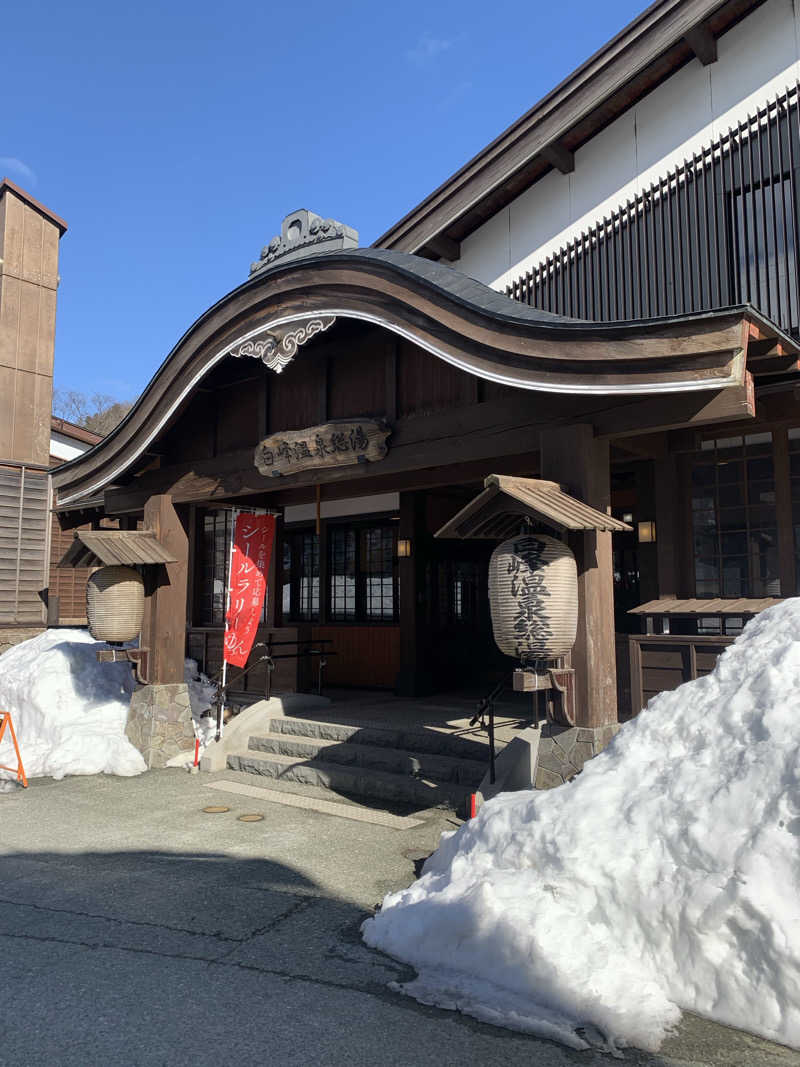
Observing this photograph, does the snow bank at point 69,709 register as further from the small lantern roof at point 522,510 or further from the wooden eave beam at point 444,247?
the wooden eave beam at point 444,247

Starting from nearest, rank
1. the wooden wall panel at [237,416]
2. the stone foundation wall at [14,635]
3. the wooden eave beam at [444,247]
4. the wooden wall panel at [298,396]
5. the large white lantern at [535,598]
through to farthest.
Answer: the large white lantern at [535,598] < the wooden wall panel at [298,396] < the wooden wall panel at [237,416] < the wooden eave beam at [444,247] < the stone foundation wall at [14,635]

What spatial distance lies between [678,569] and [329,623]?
24.8 ft

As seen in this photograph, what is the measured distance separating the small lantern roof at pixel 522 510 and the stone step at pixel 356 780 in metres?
2.80

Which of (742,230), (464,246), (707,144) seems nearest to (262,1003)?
(742,230)

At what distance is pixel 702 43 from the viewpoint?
967 centimetres

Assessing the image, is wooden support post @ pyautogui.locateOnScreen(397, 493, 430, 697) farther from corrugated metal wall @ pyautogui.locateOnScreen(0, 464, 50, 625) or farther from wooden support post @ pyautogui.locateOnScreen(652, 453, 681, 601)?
corrugated metal wall @ pyautogui.locateOnScreen(0, 464, 50, 625)

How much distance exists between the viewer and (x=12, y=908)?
5.48 meters

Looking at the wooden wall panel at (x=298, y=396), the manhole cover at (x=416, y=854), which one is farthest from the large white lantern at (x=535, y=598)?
the wooden wall panel at (x=298, y=396)

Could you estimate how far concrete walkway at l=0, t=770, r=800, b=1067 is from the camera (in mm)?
3566

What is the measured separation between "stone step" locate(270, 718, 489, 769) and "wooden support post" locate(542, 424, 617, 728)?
6.35 ft

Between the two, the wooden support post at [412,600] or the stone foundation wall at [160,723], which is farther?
the wooden support post at [412,600]

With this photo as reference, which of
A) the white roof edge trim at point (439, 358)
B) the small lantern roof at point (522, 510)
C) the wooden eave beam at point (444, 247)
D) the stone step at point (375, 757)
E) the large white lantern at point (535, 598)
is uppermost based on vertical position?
the wooden eave beam at point (444, 247)

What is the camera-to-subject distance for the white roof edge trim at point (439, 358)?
568 cm

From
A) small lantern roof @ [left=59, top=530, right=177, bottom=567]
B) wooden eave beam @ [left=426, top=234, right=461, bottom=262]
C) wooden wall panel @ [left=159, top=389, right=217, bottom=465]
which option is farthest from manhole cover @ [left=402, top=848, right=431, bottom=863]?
wooden eave beam @ [left=426, top=234, right=461, bottom=262]
